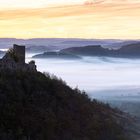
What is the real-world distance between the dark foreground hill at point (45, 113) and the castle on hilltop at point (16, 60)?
54cm

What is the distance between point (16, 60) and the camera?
95.4ft

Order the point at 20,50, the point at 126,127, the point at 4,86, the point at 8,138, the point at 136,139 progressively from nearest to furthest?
the point at 8,138
the point at 4,86
the point at 136,139
the point at 126,127
the point at 20,50

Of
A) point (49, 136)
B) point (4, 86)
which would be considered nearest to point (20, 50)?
point (4, 86)

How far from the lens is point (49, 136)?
2245cm

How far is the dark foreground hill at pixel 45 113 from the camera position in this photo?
2217 centimetres

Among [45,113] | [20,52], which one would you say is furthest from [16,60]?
[45,113]

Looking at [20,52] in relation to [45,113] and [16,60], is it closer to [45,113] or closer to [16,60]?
[16,60]

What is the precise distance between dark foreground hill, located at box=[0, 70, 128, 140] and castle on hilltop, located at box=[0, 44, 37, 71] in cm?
54

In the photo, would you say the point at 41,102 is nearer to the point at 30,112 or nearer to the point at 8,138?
the point at 30,112

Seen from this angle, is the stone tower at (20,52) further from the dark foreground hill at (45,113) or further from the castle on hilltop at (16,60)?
the dark foreground hill at (45,113)

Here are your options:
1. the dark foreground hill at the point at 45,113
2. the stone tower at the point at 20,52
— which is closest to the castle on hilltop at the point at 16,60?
the stone tower at the point at 20,52

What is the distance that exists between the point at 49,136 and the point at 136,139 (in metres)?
5.27

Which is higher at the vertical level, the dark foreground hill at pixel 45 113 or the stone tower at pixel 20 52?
the stone tower at pixel 20 52

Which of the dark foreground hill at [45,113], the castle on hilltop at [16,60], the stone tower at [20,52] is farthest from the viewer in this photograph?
the stone tower at [20,52]
